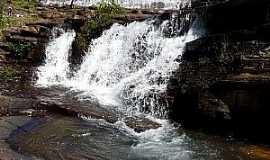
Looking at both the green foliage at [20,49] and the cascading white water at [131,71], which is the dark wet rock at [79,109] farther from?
the green foliage at [20,49]

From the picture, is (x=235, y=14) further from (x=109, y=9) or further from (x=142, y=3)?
(x=142, y=3)

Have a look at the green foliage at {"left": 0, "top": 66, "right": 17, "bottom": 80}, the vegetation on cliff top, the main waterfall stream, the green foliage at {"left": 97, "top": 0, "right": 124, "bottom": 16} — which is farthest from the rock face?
the vegetation on cliff top

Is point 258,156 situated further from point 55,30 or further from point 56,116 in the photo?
point 55,30

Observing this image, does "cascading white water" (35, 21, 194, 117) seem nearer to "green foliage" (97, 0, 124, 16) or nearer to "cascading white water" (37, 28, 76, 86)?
"cascading white water" (37, 28, 76, 86)

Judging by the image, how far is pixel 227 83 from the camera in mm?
14500

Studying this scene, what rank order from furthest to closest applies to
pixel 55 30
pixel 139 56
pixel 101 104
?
pixel 55 30 < pixel 139 56 < pixel 101 104

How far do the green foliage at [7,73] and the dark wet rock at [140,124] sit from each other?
32.0ft

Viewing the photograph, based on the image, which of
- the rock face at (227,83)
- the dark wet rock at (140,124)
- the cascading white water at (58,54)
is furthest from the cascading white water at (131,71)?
the rock face at (227,83)

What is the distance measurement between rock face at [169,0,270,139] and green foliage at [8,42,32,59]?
12259mm

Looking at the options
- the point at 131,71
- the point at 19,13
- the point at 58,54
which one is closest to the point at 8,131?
the point at 131,71

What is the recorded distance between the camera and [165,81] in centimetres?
1745

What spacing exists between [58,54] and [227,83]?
46.7 feet

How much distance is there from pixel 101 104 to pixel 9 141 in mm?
6077

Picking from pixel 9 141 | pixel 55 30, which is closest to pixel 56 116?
pixel 9 141
